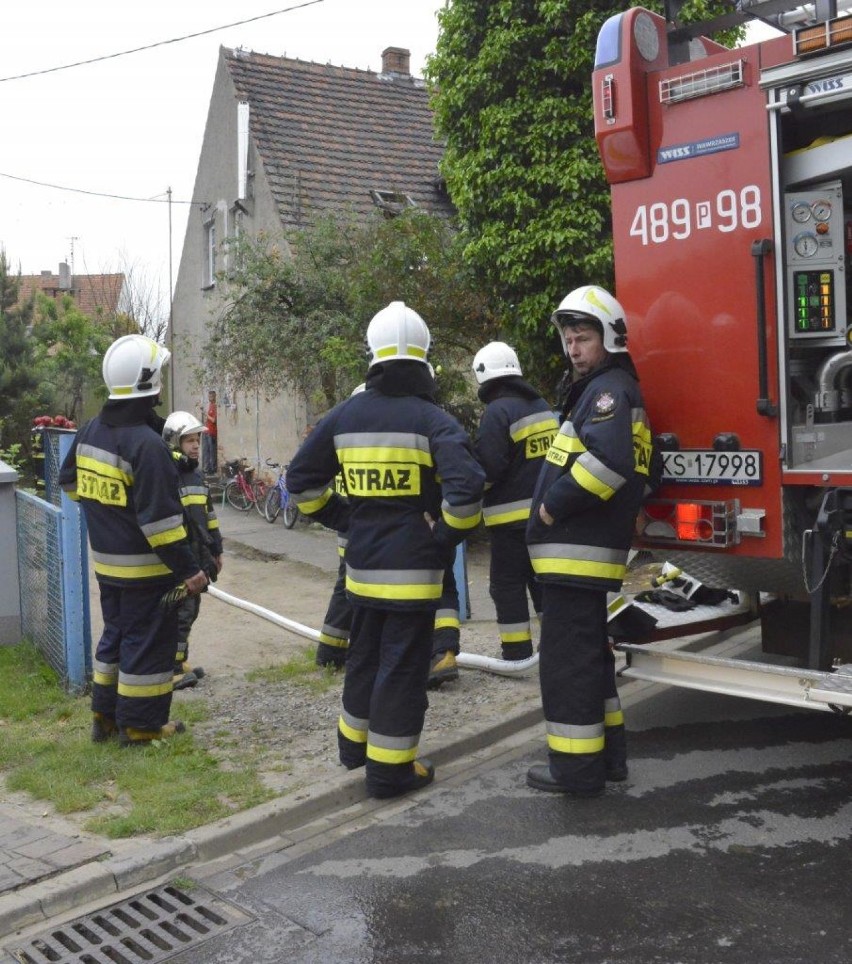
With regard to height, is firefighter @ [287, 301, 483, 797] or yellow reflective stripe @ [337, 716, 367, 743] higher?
firefighter @ [287, 301, 483, 797]

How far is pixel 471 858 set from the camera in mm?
3967

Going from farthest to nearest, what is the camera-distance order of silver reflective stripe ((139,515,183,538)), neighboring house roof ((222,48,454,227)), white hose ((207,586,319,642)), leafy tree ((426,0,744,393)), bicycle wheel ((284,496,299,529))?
neighboring house roof ((222,48,454,227)) → bicycle wheel ((284,496,299,529)) → leafy tree ((426,0,744,393)) → white hose ((207,586,319,642)) → silver reflective stripe ((139,515,183,538))

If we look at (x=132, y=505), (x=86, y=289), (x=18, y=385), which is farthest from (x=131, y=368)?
(x=86, y=289)

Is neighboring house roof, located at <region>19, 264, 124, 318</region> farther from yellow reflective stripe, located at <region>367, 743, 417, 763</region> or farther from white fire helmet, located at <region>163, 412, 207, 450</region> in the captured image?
yellow reflective stripe, located at <region>367, 743, 417, 763</region>

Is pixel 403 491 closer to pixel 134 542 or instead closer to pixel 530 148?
pixel 134 542

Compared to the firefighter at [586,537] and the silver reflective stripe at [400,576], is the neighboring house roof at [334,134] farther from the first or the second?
the silver reflective stripe at [400,576]

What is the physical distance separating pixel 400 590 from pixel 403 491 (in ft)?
1.32

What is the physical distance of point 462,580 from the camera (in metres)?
7.63

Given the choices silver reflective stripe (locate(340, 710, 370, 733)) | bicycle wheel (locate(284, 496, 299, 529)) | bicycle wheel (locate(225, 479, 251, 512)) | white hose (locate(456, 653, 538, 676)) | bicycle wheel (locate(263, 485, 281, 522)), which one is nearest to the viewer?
silver reflective stripe (locate(340, 710, 370, 733))

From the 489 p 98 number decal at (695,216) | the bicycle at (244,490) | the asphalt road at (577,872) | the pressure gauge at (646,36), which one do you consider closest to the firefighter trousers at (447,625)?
the asphalt road at (577,872)

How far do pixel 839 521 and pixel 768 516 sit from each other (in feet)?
0.96

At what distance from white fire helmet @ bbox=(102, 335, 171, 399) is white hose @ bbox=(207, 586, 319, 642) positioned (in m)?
2.19

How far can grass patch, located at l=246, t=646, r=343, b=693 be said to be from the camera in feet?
20.1

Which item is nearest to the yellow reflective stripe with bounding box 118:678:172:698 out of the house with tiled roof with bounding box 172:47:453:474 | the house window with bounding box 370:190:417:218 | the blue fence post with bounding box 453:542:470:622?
the blue fence post with bounding box 453:542:470:622
